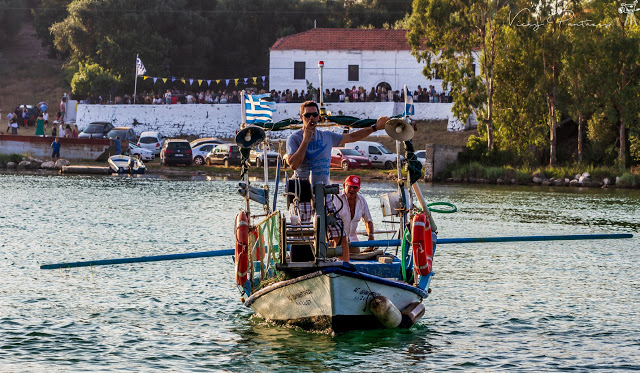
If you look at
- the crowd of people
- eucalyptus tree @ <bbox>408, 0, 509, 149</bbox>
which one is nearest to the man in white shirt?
eucalyptus tree @ <bbox>408, 0, 509, 149</bbox>

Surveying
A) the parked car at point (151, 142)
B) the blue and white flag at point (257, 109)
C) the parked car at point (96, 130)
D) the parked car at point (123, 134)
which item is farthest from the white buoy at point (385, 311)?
the parked car at point (96, 130)

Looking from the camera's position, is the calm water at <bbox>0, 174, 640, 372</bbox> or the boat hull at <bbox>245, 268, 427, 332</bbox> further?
the calm water at <bbox>0, 174, 640, 372</bbox>

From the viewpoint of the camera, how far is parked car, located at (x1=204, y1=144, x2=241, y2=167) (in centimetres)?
5100

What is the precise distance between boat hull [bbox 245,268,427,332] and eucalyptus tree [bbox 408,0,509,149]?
121 ft

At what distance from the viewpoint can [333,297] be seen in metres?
11.8

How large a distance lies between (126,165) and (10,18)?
176ft

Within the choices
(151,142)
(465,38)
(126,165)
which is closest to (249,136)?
(126,165)

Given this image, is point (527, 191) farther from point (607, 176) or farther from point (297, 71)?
point (297, 71)

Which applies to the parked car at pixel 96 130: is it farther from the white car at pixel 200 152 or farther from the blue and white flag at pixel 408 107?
the blue and white flag at pixel 408 107

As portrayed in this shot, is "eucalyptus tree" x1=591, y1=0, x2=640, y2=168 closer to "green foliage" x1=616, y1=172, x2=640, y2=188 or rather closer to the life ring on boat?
"green foliage" x1=616, y1=172, x2=640, y2=188

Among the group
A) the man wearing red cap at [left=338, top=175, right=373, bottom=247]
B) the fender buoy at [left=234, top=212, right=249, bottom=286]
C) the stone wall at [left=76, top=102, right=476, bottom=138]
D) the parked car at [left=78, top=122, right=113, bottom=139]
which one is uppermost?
the stone wall at [left=76, top=102, right=476, bottom=138]

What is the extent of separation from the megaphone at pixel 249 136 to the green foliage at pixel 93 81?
2240 inches

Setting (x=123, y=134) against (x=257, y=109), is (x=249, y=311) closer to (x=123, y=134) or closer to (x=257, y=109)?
(x=257, y=109)

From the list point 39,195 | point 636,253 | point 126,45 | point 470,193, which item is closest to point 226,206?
point 39,195
